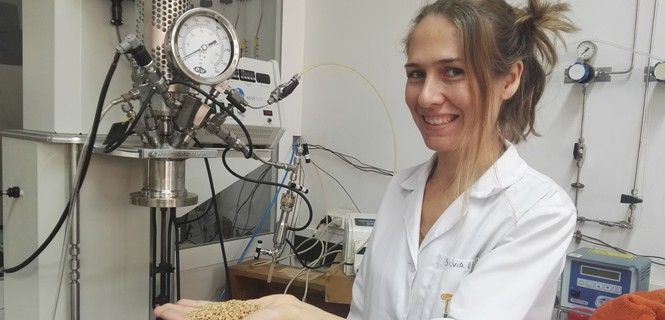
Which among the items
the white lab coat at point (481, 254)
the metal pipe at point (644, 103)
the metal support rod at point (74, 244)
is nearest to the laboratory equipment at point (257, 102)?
the metal support rod at point (74, 244)

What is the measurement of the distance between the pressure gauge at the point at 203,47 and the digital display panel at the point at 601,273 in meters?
1.30

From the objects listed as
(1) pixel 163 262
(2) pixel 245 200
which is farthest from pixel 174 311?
(2) pixel 245 200

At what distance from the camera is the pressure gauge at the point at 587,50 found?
1.84 meters

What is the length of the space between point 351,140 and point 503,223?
1.67m

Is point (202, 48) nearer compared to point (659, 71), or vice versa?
point (202, 48)

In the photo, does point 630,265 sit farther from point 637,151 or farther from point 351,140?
point 351,140

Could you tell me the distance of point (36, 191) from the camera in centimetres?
118

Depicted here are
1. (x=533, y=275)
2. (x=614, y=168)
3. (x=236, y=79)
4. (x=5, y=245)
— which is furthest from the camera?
(x=614, y=168)

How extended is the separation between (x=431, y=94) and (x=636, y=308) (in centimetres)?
61

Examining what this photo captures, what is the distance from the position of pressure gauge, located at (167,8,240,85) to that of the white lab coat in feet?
1.82

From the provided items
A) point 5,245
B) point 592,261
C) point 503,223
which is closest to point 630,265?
point 592,261

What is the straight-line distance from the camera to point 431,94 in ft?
3.13

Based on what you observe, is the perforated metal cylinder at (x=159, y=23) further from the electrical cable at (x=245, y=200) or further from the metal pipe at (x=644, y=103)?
the metal pipe at (x=644, y=103)

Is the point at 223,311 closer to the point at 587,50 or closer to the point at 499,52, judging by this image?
the point at 499,52
